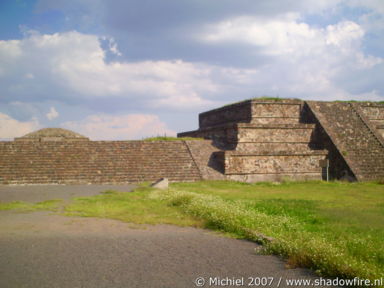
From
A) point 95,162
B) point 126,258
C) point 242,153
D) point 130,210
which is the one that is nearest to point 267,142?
point 242,153

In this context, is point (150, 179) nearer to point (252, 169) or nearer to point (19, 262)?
point (252, 169)

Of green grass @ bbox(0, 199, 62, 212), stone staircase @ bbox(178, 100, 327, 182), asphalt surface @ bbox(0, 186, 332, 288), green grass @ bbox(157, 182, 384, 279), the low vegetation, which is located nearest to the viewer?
asphalt surface @ bbox(0, 186, 332, 288)

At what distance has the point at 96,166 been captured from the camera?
18.4 m

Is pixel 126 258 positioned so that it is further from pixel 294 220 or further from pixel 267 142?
pixel 267 142

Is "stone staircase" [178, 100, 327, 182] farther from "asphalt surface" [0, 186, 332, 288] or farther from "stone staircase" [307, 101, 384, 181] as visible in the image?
"asphalt surface" [0, 186, 332, 288]

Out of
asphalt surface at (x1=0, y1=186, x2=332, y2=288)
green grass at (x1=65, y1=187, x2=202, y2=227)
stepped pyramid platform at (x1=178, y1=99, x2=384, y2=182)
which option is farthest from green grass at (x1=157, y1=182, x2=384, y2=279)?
stepped pyramid platform at (x1=178, y1=99, x2=384, y2=182)

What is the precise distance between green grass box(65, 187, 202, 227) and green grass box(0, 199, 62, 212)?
1.56 feet

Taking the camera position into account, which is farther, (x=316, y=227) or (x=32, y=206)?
(x=32, y=206)

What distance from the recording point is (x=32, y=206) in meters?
10.3

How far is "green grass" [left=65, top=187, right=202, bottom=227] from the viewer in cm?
822

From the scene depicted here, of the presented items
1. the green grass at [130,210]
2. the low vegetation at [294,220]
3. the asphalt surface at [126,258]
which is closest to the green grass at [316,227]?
the low vegetation at [294,220]

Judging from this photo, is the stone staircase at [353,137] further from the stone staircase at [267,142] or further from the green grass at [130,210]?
the green grass at [130,210]

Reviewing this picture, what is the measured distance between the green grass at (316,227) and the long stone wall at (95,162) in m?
6.08

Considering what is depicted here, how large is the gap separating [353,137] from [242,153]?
295 inches
